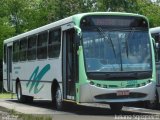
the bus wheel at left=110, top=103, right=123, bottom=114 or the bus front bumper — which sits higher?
the bus front bumper

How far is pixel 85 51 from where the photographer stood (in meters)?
16.3

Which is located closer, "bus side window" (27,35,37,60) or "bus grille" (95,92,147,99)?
"bus grille" (95,92,147,99)

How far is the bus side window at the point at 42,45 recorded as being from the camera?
20453mm

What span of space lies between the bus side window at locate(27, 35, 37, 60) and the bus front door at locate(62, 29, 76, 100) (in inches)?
175

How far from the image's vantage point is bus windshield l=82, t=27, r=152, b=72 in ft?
53.1

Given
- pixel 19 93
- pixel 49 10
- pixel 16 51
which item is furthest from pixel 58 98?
pixel 49 10

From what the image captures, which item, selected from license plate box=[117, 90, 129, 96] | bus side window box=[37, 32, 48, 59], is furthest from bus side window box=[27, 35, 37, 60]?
license plate box=[117, 90, 129, 96]

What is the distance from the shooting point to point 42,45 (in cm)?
2086

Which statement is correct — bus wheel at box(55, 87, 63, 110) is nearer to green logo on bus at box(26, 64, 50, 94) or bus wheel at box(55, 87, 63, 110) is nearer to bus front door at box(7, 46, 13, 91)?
green logo on bus at box(26, 64, 50, 94)

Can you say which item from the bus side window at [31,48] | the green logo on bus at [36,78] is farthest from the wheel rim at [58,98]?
the bus side window at [31,48]

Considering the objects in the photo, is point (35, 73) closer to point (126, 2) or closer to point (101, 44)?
point (101, 44)

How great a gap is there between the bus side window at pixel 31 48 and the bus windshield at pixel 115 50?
6149 millimetres

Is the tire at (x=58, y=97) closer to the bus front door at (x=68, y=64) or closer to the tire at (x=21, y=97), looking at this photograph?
the bus front door at (x=68, y=64)

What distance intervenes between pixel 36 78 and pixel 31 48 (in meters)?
1.56
